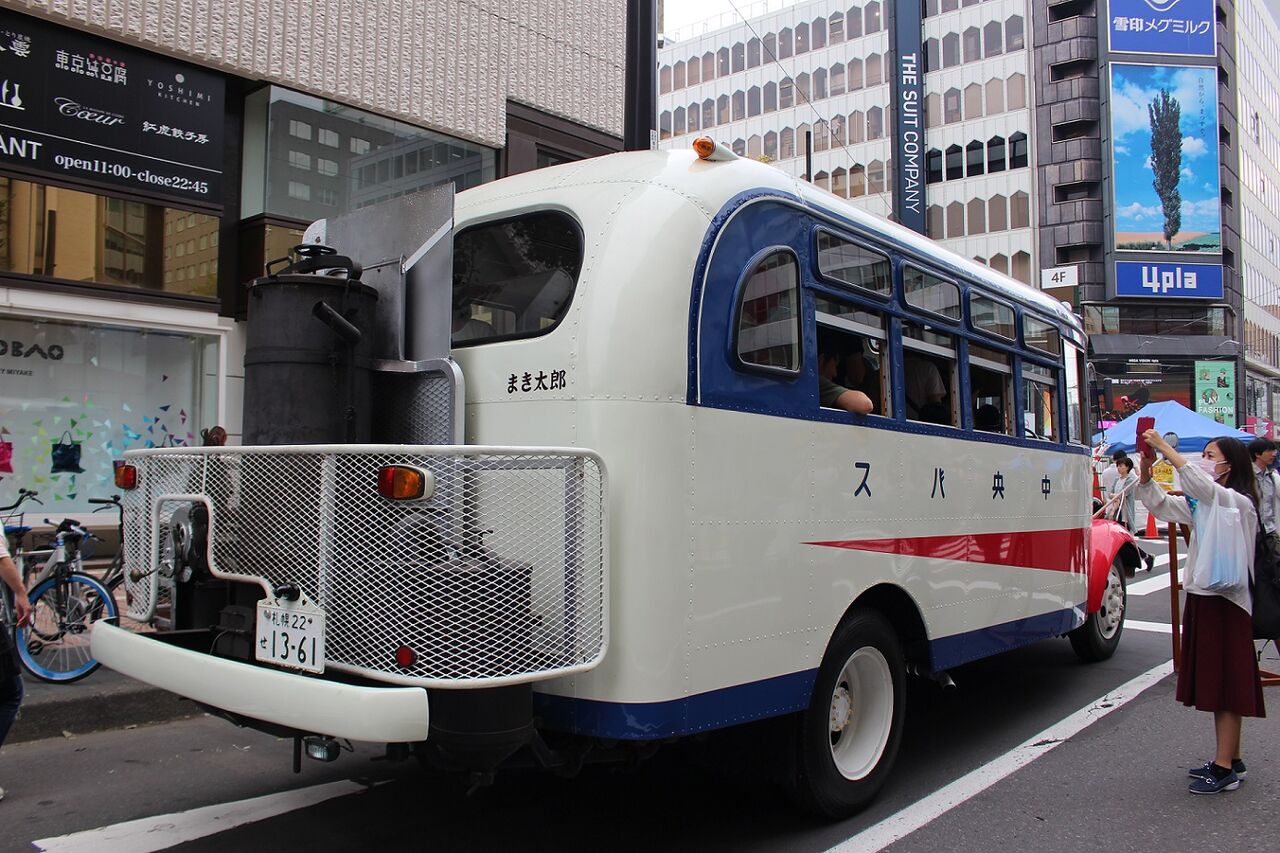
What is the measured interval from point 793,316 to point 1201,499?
2.45 meters

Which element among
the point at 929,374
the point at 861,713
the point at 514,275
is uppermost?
the point at 514,275

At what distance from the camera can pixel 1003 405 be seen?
19.9 feet

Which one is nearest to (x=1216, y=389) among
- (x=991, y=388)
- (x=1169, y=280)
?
(x=1169, y=280)

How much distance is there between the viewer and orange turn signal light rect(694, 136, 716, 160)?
3.87 m

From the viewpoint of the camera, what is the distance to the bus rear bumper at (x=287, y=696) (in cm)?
296

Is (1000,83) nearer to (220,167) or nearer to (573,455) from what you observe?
(220,167)

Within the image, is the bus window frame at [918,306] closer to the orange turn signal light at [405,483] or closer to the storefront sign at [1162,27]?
the orange turn signal light at [405,483]

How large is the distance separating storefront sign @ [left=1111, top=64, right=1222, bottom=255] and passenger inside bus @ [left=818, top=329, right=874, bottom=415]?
50675 mm

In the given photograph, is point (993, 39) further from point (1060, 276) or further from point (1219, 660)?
point (1219, 660)

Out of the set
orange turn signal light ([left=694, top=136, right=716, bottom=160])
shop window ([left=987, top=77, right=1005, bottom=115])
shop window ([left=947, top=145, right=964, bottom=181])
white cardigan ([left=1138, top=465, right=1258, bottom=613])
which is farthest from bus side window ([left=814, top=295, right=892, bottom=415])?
shop window ([left=987, top=77, right=1005, bottom=115])

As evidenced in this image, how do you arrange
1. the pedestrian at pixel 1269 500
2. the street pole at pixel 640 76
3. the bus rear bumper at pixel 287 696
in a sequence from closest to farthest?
the bus rear bumper at pixel 287 696, the pedestrian at pixel 1269 500, the street pole at pixel 640 76

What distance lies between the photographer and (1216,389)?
164 ft

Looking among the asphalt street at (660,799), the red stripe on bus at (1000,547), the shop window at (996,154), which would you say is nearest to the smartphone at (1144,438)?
the red stripe on bus at (1000,547)

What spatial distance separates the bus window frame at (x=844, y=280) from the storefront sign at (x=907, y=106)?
43.8m
